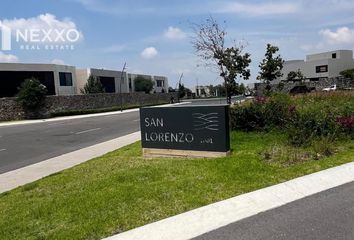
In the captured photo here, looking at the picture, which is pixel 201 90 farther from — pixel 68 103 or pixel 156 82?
pixel 68 103

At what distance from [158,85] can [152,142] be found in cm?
11394

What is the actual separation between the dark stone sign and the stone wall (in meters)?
36.1

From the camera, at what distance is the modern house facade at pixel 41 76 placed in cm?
6438

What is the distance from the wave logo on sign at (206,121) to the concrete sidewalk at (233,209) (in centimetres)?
281

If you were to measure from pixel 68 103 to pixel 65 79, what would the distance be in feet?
92.2

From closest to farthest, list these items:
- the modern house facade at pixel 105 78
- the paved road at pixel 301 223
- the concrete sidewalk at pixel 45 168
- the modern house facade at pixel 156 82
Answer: the paved road at pixel 301 223
the concrete sidewalk at pixel 45 168
the modern house facade at pixel 105 78
the modern house facade at pixel 156 82

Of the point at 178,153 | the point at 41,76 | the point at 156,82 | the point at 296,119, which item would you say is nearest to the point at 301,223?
the point at 178,153

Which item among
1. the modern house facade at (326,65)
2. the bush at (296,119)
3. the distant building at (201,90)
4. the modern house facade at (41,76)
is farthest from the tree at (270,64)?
the distant building at (201,90)

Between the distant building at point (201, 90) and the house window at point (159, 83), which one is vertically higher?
the house window at point (159, 83)

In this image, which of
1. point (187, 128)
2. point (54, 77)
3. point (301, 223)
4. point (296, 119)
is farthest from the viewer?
point (54, 77)

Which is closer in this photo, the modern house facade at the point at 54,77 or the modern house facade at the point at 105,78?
the modern house facade at the point at 54,77

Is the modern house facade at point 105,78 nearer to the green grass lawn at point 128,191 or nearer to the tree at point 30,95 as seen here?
the tree at point 30,95

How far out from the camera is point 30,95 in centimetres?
4284

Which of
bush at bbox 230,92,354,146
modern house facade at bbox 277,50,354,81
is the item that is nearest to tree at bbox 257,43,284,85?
bush at bbox 230,92,354,146
